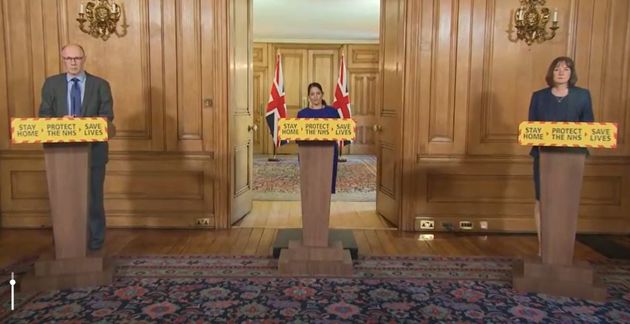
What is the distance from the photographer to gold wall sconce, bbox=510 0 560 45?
4508 mm

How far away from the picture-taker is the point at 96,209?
3785 millimetres

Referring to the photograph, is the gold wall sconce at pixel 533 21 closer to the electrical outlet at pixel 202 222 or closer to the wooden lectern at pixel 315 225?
the wooden lectern at pixel 315 225

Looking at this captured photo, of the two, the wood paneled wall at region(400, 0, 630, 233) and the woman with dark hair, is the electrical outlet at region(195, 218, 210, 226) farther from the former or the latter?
the woman with dark hair

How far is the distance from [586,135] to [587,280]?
86 cm

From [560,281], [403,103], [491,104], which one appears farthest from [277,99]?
[560,281]

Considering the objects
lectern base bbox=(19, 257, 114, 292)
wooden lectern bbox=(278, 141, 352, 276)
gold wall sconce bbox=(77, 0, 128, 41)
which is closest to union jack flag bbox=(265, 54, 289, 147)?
gold wall sconce bbox=(77, 0, 128, 41)

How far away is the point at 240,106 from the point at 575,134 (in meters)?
3.07

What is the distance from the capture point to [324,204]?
353 centimetres

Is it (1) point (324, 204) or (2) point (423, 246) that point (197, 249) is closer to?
(1) point (324, 204)

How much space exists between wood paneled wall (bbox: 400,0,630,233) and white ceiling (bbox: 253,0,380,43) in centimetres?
317

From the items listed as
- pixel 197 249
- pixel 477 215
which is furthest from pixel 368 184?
pixel 197 249

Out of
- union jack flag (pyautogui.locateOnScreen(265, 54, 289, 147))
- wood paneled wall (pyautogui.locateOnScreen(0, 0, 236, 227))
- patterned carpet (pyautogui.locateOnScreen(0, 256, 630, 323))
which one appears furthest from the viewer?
union jack flag (pyautogui.locateOnScreen(265, 54, 289, 147))

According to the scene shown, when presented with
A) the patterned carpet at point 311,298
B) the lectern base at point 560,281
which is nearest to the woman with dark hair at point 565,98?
the lectern base at point 560,281

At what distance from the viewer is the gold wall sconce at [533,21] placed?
14.8 feet
